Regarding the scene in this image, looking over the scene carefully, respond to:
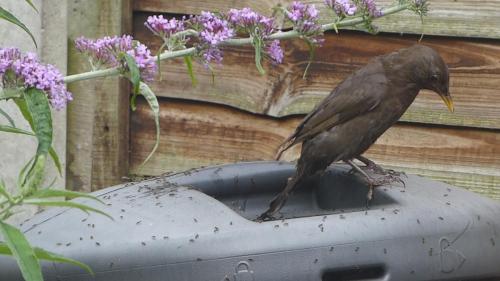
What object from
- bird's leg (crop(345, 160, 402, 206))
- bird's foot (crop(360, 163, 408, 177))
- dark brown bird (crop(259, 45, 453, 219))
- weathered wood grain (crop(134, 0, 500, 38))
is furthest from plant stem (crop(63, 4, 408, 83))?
weathered wood grain (crop(134, 0, 500, 38))

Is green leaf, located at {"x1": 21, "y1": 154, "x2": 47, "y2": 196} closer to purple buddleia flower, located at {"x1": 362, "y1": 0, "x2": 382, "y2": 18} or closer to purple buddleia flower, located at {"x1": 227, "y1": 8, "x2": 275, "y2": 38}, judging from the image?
purple buddleia flower, located at {"x1": 227, "y1": 8, "x2": 275, "y2": 38}

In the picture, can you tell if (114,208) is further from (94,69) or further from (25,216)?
(25,216)

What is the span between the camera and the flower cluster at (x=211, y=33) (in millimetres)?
1870

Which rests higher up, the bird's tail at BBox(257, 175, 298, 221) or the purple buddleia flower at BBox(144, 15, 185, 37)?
the purple buddleia flower at BBox(144, 15, 185, 37)

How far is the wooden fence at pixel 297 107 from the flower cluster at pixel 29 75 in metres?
1.69

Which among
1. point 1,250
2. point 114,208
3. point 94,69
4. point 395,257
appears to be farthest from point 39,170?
point 395,257

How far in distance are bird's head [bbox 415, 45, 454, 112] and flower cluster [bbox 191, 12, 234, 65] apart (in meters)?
1.03

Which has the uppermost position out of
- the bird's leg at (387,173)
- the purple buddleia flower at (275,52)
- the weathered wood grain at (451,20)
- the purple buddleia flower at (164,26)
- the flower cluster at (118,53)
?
the weathered wood grain at (451,20)

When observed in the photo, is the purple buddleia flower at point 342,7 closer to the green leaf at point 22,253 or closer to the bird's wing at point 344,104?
the bird's wing at point 344,104

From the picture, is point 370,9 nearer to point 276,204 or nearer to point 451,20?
point 276,204

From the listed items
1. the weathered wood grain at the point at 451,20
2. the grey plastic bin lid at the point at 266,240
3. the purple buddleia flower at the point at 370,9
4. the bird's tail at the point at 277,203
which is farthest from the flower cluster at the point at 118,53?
the weathered wood grain at the point at 451,20

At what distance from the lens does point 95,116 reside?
3.45 meters

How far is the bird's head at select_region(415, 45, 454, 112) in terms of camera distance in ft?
9.15

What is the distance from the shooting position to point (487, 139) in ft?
10.2
